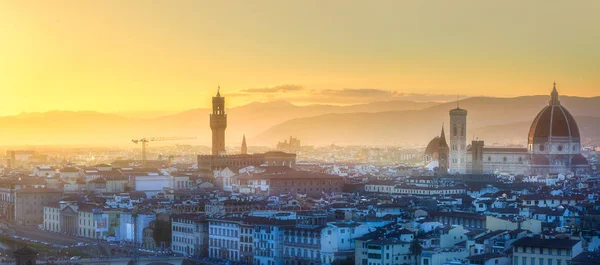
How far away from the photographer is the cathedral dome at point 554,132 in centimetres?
11500

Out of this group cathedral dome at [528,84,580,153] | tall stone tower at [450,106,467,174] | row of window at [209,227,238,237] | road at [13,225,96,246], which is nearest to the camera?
row of window at [209,227,238,237]

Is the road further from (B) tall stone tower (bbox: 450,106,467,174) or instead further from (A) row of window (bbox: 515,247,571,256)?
(B) tall stone tower (bbox: 450,106,467,174)

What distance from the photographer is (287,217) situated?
58688mm

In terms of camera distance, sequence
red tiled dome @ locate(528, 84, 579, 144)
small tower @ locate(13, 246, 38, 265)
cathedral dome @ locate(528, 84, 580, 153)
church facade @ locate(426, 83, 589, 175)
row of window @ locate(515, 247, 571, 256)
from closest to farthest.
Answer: row of window @ locate(515, 247, 571, 256) < small tower @ locate(13, 246, 38, 265) < church facade @ locate(426, 83, 589, 175) < cathedral dome @ locate(528, 84, 580, 153) < red tiled dome @ locate(528, 84, 579, 144)

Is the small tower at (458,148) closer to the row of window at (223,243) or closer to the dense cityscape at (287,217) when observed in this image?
the dense cityscape at (287,217)

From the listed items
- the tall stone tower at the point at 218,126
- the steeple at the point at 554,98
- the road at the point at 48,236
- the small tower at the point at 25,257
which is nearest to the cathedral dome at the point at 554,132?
the steeple at the point at 554,98

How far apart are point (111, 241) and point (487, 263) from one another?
92.0 feet

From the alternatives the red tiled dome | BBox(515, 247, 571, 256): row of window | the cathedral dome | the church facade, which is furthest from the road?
the red tiled dome

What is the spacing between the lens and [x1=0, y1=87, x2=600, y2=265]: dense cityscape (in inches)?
Answer: 1876

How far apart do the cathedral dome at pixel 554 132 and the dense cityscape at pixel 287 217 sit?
3.47 meters

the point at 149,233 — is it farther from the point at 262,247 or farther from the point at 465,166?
the point at 465,166

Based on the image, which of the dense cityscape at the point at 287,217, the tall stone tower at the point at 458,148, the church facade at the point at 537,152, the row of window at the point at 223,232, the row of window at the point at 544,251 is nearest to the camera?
the row of window at the point at 544,251

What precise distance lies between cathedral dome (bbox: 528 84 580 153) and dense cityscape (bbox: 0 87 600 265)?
3472 mm

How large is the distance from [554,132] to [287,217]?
62371 millimetres
